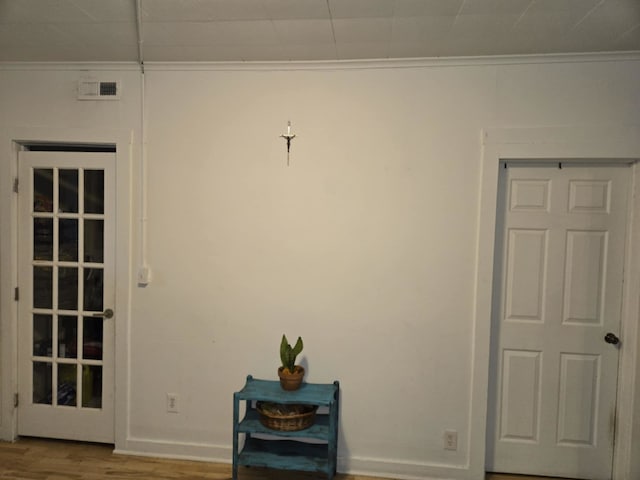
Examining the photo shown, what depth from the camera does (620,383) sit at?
7.87 ft

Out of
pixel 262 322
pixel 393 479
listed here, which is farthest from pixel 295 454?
pixel 262 322

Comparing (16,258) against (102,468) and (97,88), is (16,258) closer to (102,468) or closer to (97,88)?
(97,88)

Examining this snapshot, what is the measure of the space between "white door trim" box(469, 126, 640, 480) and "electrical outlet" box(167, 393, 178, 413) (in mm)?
1854

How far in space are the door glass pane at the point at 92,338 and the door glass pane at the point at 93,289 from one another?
0.09 m

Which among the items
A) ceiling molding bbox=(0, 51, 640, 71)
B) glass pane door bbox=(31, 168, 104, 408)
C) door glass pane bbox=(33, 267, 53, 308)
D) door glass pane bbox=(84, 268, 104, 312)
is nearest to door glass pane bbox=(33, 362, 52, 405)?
glass pane door bbox=(31, 168, 104, 408)

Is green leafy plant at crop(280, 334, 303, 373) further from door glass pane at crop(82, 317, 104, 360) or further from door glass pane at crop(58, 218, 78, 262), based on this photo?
door glass pane at crop(58, 218, 78, 262)

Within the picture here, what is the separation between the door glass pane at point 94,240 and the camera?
2.68 m

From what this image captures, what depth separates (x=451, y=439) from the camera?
2432 mm

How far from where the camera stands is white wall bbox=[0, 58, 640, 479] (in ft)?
7.83

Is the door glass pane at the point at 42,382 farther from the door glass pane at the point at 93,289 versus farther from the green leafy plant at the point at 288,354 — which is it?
the green leafy plant at the point at 288,354

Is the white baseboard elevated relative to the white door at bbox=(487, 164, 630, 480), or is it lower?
lower

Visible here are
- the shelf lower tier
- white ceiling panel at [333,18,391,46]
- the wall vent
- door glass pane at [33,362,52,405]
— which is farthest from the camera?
door glass pane at [33,362,52,405]

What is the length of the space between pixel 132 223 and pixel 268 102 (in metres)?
1.17

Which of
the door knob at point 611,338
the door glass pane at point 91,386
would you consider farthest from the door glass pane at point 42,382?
the door knob at point 611,338
